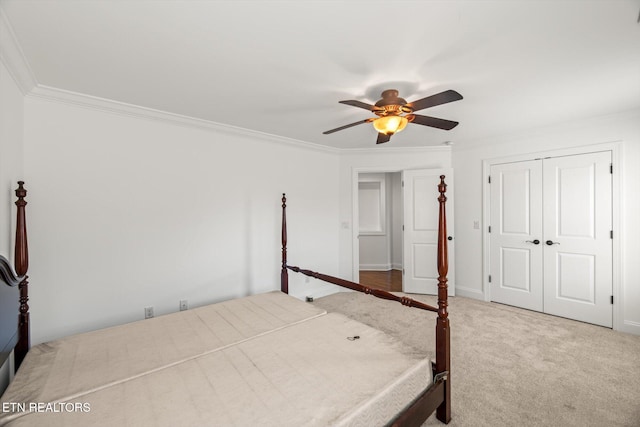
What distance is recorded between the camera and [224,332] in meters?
1.96

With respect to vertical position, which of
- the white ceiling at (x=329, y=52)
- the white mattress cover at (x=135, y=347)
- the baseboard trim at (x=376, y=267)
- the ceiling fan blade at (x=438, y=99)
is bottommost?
the baseboard trim at (x=376, y=267)

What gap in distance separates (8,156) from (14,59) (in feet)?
2.08

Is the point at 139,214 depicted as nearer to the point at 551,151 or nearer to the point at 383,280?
the point at 383,280

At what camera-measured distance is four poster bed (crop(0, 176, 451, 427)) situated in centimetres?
116

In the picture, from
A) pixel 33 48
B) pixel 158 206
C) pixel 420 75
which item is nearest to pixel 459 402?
pixel 420 75

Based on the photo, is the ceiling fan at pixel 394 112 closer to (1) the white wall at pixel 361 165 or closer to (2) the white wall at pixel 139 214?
(2) the white wall at pixel 139 214

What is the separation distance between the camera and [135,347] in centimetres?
174

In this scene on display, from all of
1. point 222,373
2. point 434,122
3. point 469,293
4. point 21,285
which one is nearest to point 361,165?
point 434,122

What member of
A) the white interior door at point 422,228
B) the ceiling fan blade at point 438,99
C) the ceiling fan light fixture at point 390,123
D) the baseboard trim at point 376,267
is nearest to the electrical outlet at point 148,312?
the ceiling fan light fixture at point 390,123

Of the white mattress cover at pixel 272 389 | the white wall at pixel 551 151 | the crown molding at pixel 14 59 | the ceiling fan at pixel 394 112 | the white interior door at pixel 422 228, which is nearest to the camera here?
the white mattress cover at pixel 272 389

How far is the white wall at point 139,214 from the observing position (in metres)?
2.29

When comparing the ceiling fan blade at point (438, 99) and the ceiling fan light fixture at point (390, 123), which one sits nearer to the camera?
the ceiling fan blade at point (438, 99)

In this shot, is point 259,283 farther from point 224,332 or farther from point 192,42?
point 192,42

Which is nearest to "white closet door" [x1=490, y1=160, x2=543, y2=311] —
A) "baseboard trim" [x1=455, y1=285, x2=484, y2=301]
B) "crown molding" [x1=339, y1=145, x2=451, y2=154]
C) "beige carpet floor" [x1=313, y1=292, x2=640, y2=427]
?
"baseboard trim" [x1=455, y1=285, x2=484, y2=301]
